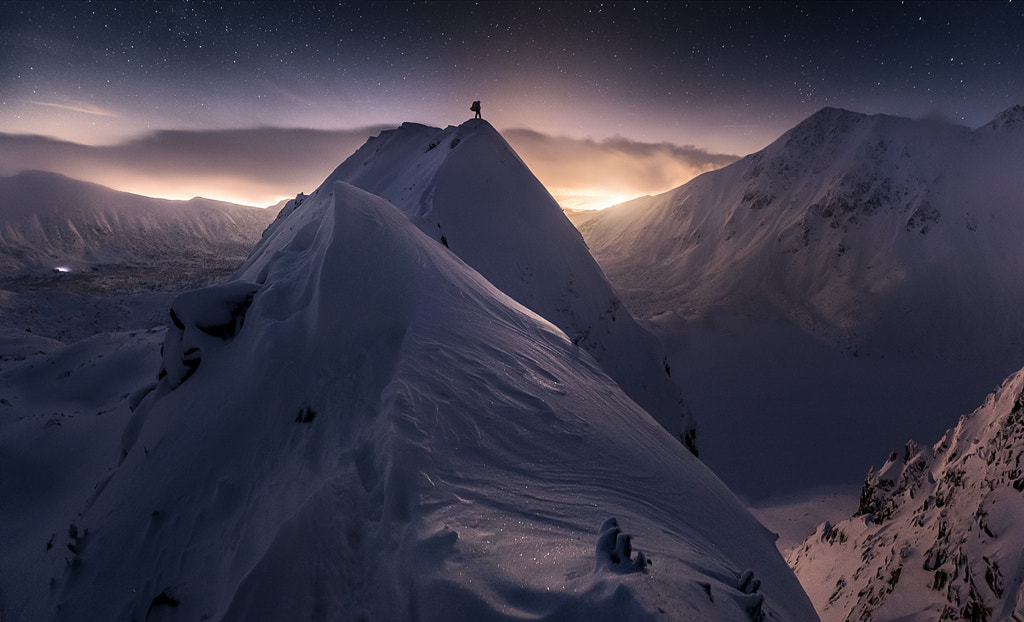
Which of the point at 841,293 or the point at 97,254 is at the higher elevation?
the point at 841,293

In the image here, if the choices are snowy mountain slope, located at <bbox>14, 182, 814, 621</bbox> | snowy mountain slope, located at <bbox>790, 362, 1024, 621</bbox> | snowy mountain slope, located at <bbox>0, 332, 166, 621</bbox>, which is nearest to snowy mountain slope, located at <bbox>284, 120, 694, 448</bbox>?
snowy mountain slope, located at <bbox>790, 362, 1024, 621</bbox>

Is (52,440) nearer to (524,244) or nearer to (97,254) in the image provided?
(524,244)

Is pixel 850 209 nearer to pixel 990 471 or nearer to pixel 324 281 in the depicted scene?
pixel 990 471

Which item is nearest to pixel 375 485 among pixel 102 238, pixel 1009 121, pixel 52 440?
pixel 52 440

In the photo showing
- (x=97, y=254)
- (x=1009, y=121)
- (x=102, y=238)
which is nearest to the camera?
(x=1009, y=121)

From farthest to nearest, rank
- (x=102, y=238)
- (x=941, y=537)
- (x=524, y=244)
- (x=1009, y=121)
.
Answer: (x=102, y=238) < (x=1009, y=121) < (x=524, y=244) < (x=941, y=537)

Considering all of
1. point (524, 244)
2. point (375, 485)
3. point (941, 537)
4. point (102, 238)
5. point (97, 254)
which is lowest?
point (97, 254)
